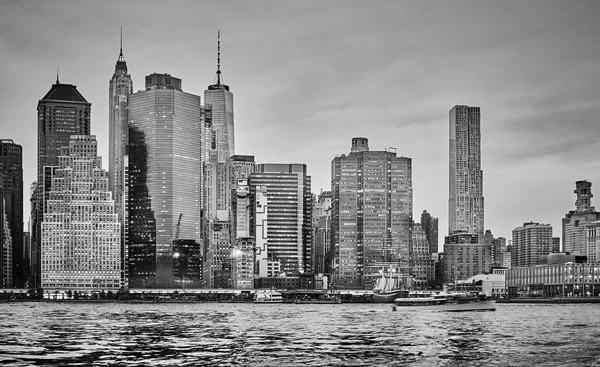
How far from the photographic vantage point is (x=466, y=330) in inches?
5576

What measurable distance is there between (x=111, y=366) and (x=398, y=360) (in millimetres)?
29923

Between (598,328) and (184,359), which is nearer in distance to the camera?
(184,359)

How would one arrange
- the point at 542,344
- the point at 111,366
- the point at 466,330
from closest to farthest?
the point at 111,366 < the point at 542,344 < the point at 466,330

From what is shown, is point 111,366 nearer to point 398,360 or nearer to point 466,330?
point 398,360

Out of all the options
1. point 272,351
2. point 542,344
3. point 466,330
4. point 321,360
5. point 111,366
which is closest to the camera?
point 111,366

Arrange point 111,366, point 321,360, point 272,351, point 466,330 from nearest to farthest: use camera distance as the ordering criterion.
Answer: point 111,366 → point 321,360 → point 272,351 → point 466,330

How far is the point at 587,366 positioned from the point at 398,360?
1913cm

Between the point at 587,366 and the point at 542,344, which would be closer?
the point at 587,366

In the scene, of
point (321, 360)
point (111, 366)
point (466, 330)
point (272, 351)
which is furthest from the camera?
point (466, 330)

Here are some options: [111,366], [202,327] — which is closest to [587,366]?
[111,366]

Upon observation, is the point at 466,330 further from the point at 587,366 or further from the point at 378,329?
the point at 587,366

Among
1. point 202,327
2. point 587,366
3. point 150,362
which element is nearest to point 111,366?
point 150,362

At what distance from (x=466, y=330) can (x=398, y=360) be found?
175 feet

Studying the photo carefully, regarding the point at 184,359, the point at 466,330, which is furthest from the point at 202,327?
the point at 184,359
